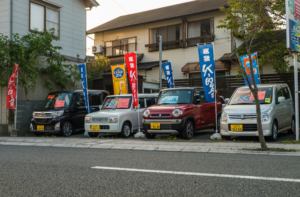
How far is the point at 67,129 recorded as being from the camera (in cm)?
1397

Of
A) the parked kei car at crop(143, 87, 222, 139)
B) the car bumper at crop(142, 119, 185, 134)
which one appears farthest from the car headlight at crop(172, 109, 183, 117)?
the car bumper at crop(142, 119, 185, 134)

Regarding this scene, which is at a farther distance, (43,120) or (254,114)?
(43,120)

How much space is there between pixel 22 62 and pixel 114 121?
5855 mm

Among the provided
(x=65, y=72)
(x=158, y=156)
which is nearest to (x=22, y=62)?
(x=65, y=72)

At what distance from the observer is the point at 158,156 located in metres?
7.63

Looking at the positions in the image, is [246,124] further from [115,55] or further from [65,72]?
[115,55]

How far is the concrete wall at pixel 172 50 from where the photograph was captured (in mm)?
23125

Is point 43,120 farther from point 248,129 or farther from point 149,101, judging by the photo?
point 248,129

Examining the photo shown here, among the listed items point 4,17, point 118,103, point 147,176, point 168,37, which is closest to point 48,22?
point 4,17

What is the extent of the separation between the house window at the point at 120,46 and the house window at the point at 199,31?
5.45 metres

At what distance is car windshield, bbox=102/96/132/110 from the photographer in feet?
43.3

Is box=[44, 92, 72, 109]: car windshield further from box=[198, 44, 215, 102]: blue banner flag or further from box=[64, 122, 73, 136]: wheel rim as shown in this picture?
box=[198, 44, 215, 102]: blue banner flag

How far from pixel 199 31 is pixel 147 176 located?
20401 mm

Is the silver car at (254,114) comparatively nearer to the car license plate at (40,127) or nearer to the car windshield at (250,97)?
the car windshield at (250,97)
